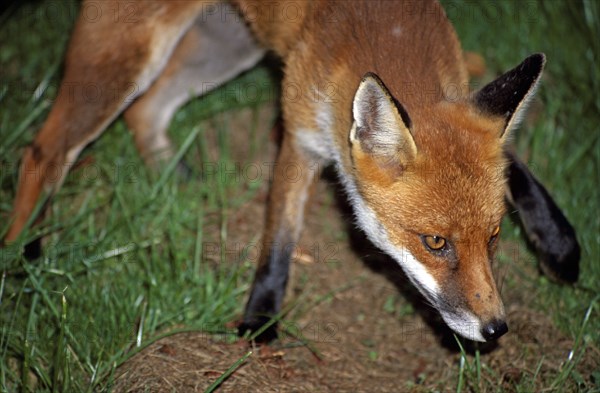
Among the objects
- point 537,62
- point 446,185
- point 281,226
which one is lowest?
point 281,226

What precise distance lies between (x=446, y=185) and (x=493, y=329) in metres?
0.60

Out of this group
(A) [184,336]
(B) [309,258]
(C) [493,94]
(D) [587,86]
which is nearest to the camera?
(C) [493,94]

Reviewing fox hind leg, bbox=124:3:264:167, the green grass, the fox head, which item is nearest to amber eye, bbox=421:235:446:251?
the fox head

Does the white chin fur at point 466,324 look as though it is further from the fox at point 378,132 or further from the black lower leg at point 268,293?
the black lower leg at point 268,293

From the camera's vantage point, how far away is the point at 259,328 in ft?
11.9

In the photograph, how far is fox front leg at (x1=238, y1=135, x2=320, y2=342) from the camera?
12.2 ft

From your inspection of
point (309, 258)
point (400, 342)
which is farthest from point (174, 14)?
point (400, 342)

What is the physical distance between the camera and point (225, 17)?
4469 millimetres

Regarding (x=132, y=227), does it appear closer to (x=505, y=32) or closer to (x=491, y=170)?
(x=491, y=170)

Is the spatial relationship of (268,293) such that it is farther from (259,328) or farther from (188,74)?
(188,74)

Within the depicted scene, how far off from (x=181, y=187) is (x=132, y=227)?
0.67 metres

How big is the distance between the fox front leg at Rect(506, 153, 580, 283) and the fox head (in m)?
0.60

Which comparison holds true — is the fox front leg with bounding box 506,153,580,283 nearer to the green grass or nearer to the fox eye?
the green grass

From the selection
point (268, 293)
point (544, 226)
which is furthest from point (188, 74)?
point (544, 226)
